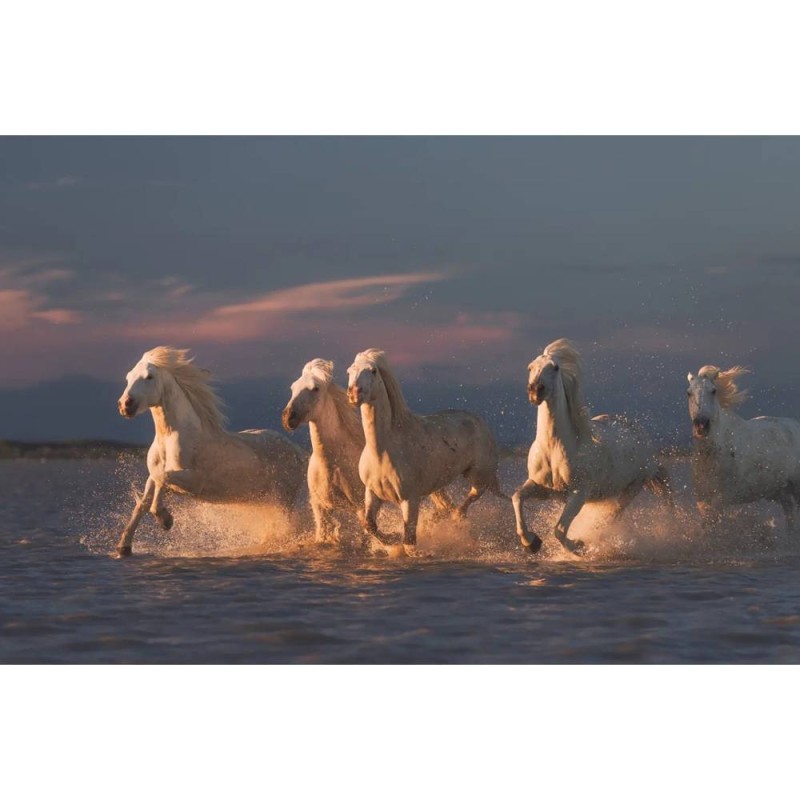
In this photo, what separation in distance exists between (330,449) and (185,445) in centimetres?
134

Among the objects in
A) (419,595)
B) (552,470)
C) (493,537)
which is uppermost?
(552,470)

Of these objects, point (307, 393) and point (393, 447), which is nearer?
point (393, 447)

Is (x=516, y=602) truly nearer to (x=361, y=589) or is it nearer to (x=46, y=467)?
(x=361, y=589)

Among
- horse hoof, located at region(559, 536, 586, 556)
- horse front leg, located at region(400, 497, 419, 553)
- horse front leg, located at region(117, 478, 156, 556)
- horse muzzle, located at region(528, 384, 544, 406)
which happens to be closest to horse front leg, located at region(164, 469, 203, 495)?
horse front leg, located at region(117, 478, 156, 556)

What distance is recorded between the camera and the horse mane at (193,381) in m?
12.2

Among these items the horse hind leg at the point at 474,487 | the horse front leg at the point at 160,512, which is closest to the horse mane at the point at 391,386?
the horse hind leg at the point at 474,487

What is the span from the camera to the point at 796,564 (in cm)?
1152

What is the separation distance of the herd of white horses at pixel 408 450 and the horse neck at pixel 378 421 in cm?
1

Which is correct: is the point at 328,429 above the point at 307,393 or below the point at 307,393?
below

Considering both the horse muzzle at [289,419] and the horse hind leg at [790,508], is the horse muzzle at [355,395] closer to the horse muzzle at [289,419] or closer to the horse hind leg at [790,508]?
the horse muzzle at [289,419]

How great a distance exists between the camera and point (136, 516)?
477 inches

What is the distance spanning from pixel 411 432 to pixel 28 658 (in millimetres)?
4657

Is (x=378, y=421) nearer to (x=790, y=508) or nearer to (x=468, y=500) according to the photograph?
(x=468, y=500)

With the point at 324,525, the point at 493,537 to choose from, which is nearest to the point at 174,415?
the point at 324,525
